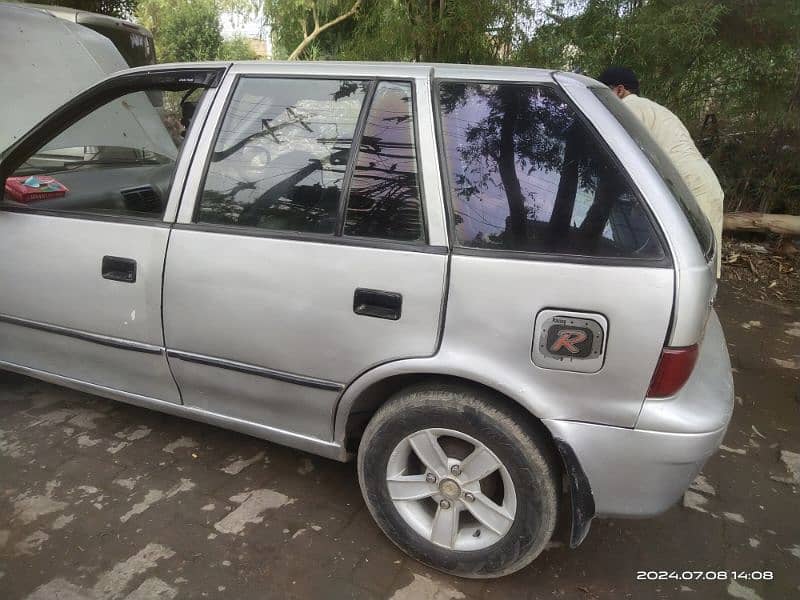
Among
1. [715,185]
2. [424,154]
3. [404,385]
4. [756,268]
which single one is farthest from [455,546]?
[756,268]

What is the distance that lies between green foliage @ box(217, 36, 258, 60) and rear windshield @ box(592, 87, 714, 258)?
18085 millimetres

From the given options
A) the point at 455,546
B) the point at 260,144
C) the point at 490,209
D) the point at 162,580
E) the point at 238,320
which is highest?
the point at 260,144

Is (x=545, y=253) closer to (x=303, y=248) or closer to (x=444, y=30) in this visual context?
(x=303, y=248)

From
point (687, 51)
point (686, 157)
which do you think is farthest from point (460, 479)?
point (687, 51)

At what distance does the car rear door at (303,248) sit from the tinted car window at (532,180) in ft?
0.34

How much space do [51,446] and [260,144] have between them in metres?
1.73

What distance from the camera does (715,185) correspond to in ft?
10.5

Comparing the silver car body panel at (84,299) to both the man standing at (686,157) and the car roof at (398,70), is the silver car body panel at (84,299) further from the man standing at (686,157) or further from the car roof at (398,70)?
the man standing at (686,157)

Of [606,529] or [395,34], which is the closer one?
[606,529]

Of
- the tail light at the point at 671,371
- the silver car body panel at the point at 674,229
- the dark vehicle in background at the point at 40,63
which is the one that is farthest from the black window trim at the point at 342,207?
the dark vehicle in background at the point at 40,63

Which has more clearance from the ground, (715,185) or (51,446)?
(715,185)

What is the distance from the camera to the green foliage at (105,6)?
29.4ft

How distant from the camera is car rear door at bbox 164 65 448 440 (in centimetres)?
192

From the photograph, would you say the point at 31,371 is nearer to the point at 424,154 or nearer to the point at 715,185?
the point at 424,154
